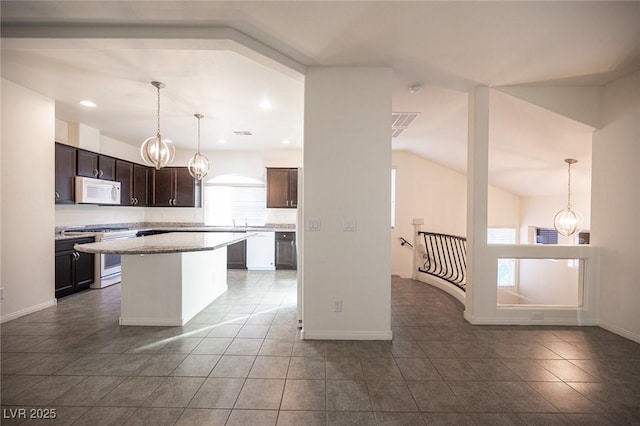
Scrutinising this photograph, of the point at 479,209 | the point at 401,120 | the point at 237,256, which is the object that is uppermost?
the point at 401,120

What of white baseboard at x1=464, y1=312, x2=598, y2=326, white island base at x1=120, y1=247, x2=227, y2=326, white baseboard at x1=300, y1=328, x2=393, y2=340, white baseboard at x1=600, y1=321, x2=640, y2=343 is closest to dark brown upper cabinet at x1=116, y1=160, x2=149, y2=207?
white island base at x1=120, y1=247, x2=227, y2=326

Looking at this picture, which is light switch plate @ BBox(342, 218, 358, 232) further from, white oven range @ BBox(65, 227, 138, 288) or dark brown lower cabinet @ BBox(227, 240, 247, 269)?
dark brown lower cabinet @ BBox(227, 240, 247, 269)

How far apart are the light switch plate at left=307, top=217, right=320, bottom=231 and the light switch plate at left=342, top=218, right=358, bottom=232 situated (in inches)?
10.6

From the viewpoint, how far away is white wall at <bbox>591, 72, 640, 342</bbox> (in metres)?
2.96

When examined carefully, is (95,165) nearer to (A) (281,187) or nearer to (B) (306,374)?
(A) (281,187)

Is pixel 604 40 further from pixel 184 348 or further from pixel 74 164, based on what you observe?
pixel 74 164

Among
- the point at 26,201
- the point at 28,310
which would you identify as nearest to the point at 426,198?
the point at 26,201

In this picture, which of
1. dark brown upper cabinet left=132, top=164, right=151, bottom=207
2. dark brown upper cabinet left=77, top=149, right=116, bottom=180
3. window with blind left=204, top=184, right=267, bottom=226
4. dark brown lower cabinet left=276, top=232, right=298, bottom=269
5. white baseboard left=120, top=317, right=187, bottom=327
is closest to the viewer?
white baseboard left=120, top=317, right=187, bottom=327

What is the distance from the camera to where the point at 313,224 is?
2.90 m

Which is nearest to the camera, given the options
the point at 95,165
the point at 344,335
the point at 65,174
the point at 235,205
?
the point at 344,335

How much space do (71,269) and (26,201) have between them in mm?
1247

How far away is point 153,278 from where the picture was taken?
3.25m

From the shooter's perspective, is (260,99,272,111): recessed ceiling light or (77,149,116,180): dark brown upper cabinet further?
(77,149,116,180): dark brown upper cabinet

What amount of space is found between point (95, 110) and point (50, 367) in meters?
3.56
